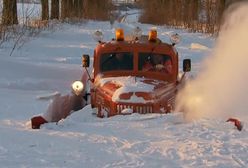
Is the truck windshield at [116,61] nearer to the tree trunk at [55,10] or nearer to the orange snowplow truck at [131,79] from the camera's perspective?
the orange snowplow truck at [131,79]

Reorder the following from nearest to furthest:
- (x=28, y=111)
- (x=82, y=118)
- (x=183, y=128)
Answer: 1. (x=183, y=128)
2. (x=82, y=118)
3. (x=28, y=111)

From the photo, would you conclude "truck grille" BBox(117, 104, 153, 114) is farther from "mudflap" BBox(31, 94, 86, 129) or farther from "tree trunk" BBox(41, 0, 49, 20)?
"tree trunk" BBox(41, 0, 49, 20)

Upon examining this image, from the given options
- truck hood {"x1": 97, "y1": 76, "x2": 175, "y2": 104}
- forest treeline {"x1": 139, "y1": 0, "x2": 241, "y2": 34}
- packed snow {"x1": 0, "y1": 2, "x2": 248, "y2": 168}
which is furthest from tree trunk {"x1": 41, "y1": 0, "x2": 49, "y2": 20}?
truck hood {"x1": 97, "y1": 76, "x2": 175, "y2": 104}

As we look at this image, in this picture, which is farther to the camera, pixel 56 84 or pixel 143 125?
pixel 56 84

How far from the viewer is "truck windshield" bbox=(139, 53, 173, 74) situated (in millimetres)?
10344

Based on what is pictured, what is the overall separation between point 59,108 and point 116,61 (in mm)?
1381

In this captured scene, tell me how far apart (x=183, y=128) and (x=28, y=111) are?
9.89 feet

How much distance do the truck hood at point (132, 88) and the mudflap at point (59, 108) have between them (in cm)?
71

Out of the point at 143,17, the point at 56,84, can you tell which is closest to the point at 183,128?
the point at 56,84

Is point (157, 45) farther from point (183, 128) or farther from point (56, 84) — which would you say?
point (56, 84)

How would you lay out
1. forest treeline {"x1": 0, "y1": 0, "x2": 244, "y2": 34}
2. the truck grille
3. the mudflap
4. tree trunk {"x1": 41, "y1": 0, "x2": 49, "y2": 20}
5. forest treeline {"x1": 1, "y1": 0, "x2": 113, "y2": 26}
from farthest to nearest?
forest treeline {"x1": 0, "y1": 0, "x2": 244, "y2": 34} → tree trunk {"x1": 41, "y1": 0, "x2": 49, "y2": 20} → forest treeline {"x1": 1, "y1": 0, "x2": 113, "y2": 26} → the truck grille → the mudflap

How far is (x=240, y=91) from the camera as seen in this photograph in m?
10.8

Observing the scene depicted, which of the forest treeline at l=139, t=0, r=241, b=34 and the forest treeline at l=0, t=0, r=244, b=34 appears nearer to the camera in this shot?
the forest treeline at l=0, t=0, r=244, b=34

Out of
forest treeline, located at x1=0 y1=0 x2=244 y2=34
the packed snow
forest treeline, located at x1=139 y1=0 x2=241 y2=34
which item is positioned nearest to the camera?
the packed snow
